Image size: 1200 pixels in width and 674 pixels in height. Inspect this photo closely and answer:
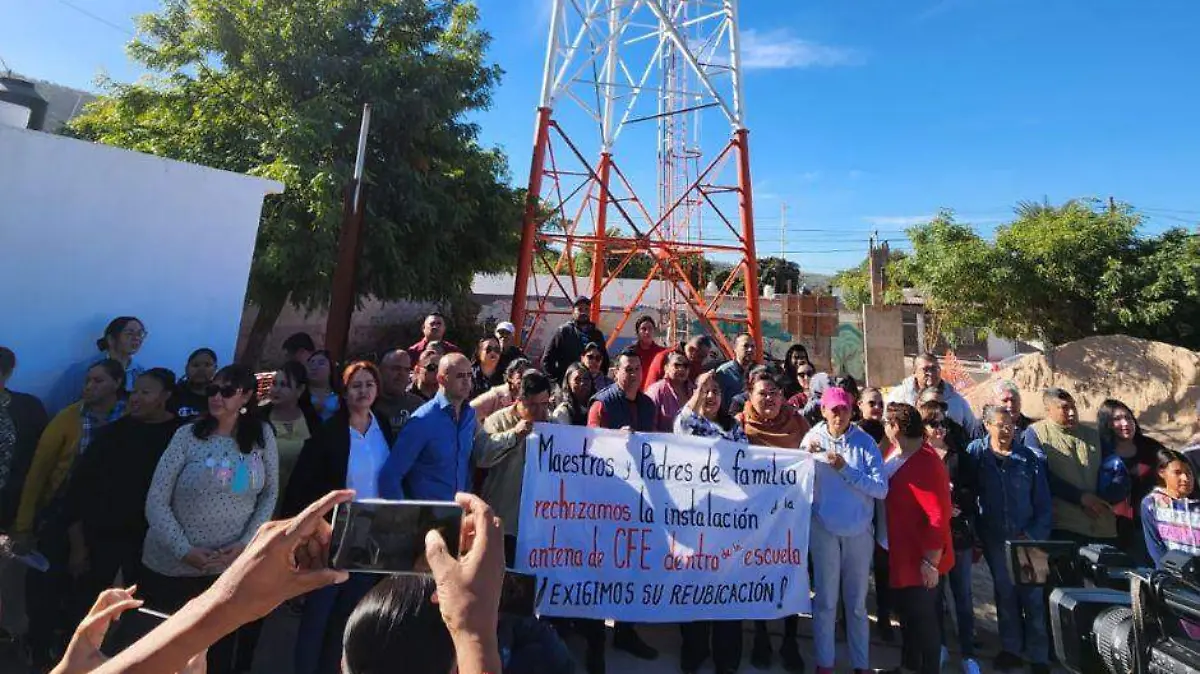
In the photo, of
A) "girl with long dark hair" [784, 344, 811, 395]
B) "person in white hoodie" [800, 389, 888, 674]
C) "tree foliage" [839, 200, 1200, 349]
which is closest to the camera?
"person in white hoodie" [800, 389, 888, 674]

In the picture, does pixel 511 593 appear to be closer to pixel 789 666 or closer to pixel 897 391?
pixel 789 666

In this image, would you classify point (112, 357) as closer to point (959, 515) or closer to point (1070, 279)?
point (959, 515)

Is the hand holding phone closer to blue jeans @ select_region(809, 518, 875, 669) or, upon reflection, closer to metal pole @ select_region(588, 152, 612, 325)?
blue jeans @ select_region(809, 518, 875, 669)

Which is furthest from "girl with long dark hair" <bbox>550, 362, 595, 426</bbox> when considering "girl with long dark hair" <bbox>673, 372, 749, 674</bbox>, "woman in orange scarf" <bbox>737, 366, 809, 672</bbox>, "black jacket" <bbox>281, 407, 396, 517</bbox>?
"black jacket" <bbox>281, 407, 396, 517</bbox>

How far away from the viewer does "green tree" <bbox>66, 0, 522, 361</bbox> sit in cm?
736

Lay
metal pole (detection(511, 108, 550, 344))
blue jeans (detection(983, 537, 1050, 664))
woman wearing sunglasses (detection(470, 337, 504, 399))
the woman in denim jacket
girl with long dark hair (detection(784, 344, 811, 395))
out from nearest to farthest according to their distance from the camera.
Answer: blue jeans (detection(983, 537, 1050, 664)) → the woman in denim jacket → woman wearing sunglasses (detection(470, 337, 504, 399)) → girl with long dark hair (detection(784, 344, 811, 395)) → metal pole (detection(511, 108, 550, 344))

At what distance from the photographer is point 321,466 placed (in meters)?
2.99

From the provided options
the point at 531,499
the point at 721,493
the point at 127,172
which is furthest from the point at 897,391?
the point at 127,172

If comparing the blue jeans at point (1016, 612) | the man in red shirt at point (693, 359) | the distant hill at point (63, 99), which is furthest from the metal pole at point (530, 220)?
the distant hill at point (63, 99)

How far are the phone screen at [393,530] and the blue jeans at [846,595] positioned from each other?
2.98 m

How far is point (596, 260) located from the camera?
9.73m


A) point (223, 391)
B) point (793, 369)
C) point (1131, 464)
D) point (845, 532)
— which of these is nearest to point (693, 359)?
point (793, 369)

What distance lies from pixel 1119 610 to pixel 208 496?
11.6ft

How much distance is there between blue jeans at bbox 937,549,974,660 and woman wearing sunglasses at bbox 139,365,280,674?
395 cm
